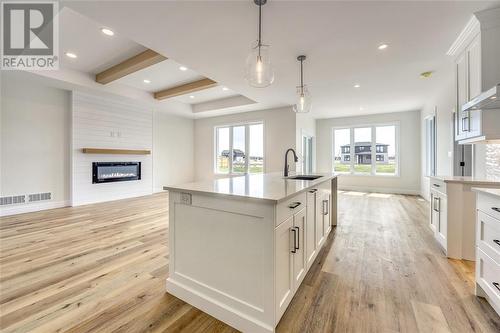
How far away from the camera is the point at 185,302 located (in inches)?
68.4

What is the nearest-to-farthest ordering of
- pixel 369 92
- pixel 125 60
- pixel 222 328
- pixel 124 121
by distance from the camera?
pixel 222 328, pixel 125 60, pixel 369 92, pixel 124 121

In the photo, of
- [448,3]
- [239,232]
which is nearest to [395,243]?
[239,232]

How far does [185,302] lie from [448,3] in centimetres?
366

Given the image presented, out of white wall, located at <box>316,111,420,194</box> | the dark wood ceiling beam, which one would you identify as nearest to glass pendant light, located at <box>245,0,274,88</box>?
the dark wood ceiling beam

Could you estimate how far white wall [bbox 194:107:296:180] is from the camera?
640 centimetres

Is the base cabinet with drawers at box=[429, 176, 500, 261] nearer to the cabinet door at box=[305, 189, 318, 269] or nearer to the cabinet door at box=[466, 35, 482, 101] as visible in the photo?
the cabinet door at box=[466, 35, 482, 101]

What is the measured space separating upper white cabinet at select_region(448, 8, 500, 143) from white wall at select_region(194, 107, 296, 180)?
3.90 metres

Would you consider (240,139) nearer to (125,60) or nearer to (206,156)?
(206,156)

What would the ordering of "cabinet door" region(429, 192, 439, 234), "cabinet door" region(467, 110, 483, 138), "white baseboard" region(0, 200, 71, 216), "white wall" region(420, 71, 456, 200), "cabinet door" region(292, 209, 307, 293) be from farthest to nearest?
"white baseboard" region(0, 200, 71, 216), "white wall" region(420, 71, 456, 200), "cabinet door" region(429, 192, 439, 234), "cabinet door" region(467, 110, 483, 138), "cabinet door" region(292, 209, 307, 293)

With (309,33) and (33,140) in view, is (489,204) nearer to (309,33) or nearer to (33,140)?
(309,33)

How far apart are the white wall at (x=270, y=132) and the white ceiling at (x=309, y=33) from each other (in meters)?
2.23

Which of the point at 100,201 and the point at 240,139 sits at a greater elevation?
the point at 240,139

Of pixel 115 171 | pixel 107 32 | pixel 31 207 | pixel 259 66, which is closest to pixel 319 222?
pixel 259 66

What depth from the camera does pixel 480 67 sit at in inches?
91.4
